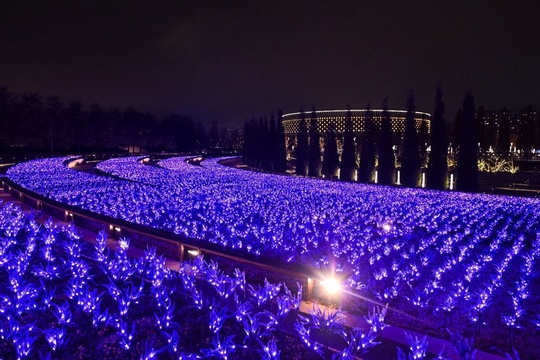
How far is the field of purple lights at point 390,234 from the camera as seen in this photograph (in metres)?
7.31

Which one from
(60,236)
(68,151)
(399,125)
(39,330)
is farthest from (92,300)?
(399,125)

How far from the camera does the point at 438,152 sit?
28.3 metres

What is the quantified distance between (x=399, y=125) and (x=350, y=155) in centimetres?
9670

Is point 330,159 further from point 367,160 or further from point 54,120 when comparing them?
point 54,120

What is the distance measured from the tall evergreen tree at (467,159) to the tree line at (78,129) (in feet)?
175

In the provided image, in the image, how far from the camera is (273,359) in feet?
16.6

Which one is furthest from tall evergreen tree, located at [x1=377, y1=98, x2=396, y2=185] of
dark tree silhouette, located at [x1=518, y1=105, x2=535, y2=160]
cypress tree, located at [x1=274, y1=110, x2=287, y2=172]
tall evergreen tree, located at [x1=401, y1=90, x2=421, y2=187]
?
dark tree silhouette, located at [x1=518, y1=105, x2=535, y2=160]

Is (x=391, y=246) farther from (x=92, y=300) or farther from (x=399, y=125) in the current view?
(x=399, y=125)

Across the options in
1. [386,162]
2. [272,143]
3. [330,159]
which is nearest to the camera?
[386,162]

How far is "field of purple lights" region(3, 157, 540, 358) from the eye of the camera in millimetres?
7309

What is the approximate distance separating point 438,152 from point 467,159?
1957 mm

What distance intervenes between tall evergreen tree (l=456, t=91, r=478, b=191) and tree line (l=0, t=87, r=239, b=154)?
175 ft

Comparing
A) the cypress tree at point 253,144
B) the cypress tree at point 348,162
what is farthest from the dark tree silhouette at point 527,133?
the cypress tree at point 253,144

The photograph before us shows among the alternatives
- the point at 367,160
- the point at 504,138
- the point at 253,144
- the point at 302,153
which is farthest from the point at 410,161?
the point at 504,138
